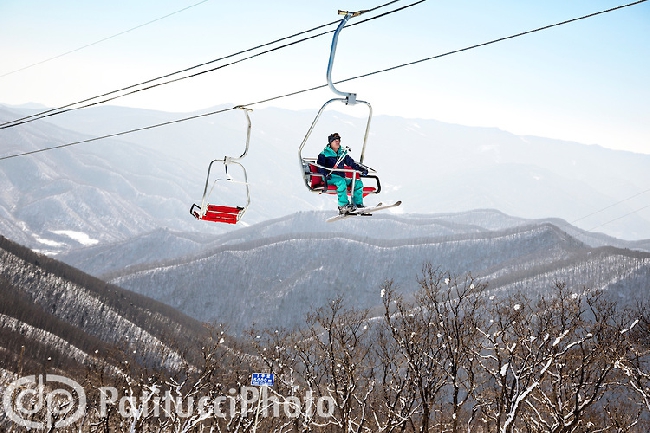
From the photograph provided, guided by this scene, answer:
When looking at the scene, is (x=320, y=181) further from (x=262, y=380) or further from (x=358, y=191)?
(x=262, y=380)

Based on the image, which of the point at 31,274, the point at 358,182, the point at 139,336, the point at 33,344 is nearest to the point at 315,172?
the point at 358,182

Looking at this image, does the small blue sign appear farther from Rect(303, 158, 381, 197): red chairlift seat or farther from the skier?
the skier

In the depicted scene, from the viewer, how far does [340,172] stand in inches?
508

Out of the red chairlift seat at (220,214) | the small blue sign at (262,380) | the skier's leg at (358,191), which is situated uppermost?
the skier's leg at (358,191)

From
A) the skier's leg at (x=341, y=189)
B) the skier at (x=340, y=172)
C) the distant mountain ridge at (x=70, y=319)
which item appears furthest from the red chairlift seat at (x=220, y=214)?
the distant mountain ridge at (x=70, y=319)

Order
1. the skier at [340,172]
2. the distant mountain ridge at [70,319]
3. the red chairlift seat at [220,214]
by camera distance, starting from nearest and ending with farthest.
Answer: the skier at [340,172]
the red chairlift seat at [220,214]
the distant mountain ridge at [70,319]

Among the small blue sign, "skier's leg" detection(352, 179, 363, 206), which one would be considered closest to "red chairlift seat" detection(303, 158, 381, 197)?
"skier's leg" detection(352, 179, 363, 206)

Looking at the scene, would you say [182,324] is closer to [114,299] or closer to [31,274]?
[114,299]

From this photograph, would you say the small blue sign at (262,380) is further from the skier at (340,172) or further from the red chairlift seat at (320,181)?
the skier at (340,172)

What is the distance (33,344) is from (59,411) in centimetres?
12738

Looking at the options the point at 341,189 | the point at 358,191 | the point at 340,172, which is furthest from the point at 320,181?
the point at 358,191

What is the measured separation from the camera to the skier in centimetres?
1269

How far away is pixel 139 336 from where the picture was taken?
6353 inches

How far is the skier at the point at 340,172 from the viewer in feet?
41.6
